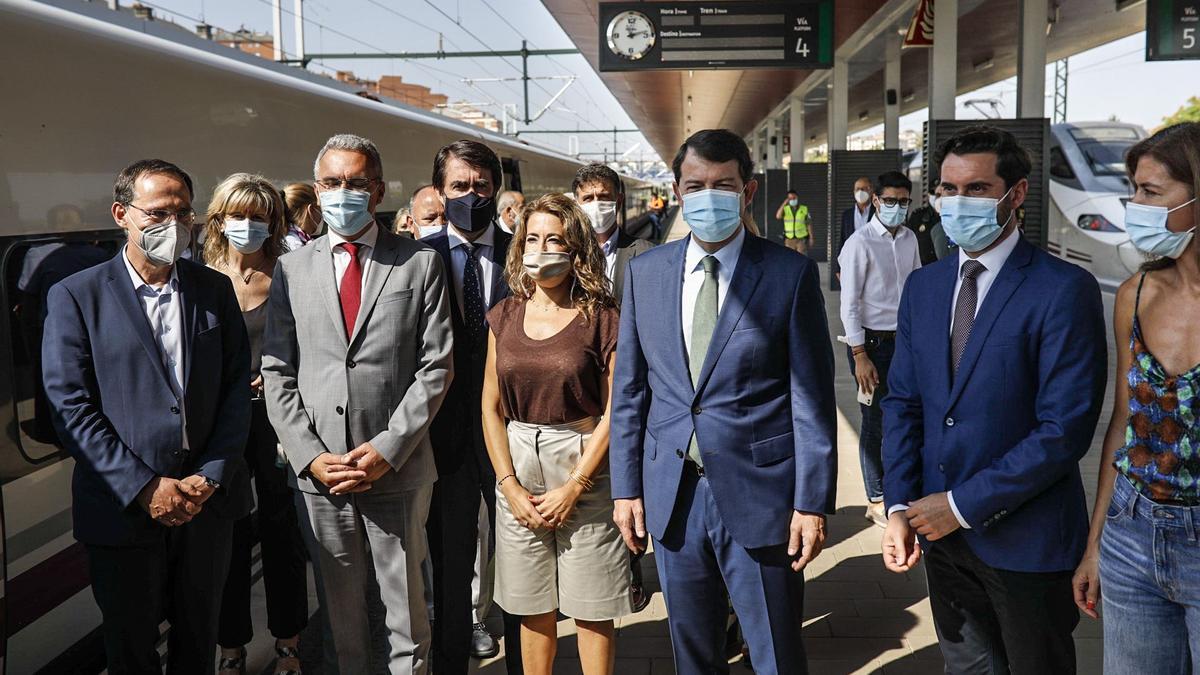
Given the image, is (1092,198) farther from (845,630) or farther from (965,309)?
(965,309)

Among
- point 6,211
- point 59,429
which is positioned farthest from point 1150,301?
point 6,211

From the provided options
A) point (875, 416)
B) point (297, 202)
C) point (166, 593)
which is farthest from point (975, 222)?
point (297, 202)

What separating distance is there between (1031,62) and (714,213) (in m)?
7.21

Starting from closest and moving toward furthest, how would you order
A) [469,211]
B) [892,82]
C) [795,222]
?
[469,211], [892,82], [795,222]

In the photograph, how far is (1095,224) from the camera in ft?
51.1

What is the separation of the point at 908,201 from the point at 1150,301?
344 centimetres

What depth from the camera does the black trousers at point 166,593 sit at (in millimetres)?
2965

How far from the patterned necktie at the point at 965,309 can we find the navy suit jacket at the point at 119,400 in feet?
6.92

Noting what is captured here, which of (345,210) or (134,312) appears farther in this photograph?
(345,210)

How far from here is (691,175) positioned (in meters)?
2.89

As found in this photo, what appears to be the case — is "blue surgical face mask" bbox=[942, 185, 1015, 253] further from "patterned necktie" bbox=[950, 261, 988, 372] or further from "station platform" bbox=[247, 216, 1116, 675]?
"station platform" bbox=[247, 216, 1116, 675]

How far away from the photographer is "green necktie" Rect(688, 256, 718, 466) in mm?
2844

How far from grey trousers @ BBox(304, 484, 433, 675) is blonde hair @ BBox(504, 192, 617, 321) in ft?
2.57

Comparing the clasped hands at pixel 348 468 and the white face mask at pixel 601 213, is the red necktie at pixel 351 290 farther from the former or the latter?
the white face mask at pixel 601 213
